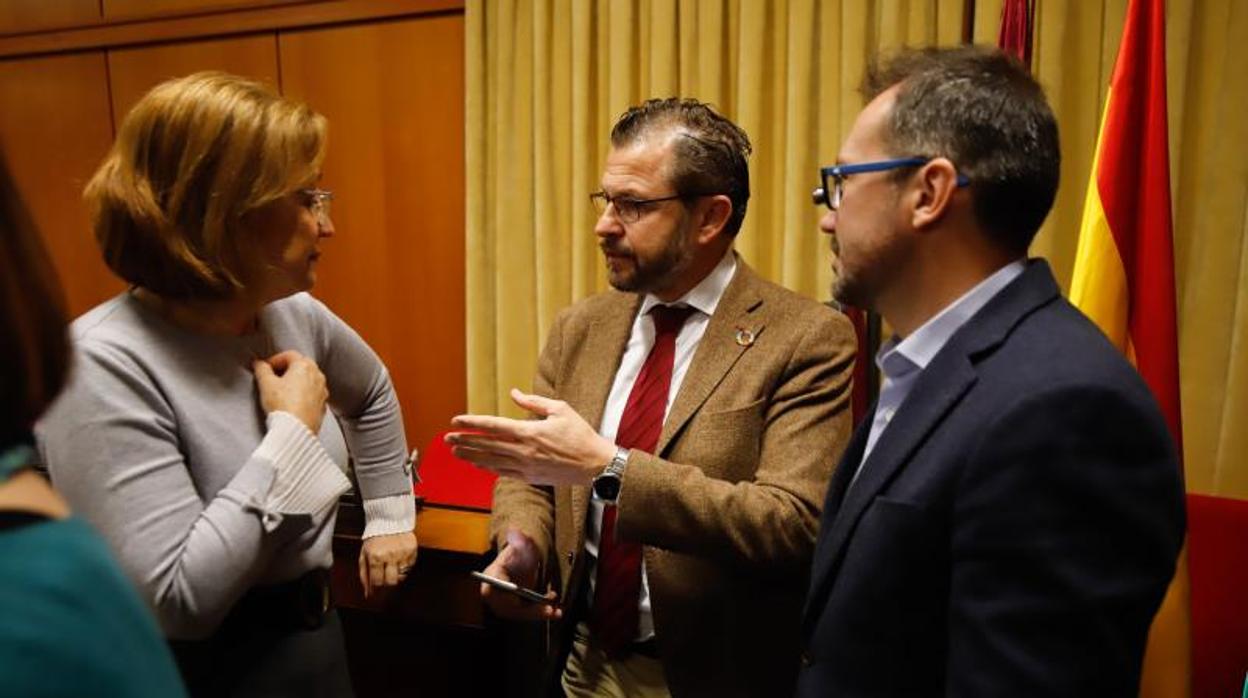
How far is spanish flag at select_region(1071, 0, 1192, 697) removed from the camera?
1554mm

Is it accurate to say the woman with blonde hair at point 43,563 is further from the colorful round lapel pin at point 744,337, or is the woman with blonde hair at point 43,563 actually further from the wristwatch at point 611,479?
the colorful round lapel pin at point 744,337

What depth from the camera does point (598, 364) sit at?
5.58 ft

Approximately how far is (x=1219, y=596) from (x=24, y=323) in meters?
2.06

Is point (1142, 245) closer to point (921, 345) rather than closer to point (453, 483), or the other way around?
point (921, 345)

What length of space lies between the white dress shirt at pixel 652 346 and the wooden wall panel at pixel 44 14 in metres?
2.87

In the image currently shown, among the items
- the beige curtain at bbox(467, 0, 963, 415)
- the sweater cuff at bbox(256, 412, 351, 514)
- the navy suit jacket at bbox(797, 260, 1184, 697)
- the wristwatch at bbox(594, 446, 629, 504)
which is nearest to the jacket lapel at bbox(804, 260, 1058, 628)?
the navy suit jacket at bbox(797, 260, 1184, 697)

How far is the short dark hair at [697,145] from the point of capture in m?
1.66

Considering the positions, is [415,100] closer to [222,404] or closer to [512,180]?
[512,180]

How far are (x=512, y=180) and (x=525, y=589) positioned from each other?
1.59 meters

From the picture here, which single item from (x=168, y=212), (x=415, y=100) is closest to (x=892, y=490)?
(x=168, y=212)

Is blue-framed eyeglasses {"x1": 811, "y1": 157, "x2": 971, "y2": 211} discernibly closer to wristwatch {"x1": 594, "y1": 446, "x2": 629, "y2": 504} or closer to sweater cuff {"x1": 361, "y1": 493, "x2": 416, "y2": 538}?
wristwatch {"x1": 594, "y1": 446, "x2": 629, "y2": 504}

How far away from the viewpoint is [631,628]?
5.09ft

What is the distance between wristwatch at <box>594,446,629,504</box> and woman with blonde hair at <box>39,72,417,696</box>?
0.42 m

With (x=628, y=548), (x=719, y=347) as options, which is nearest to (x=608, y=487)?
(x=628, y=548)
